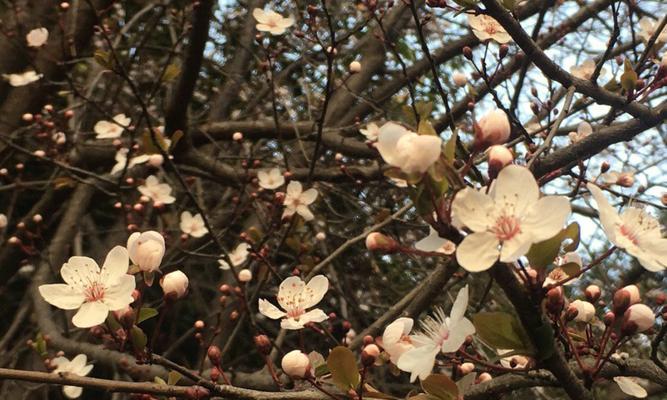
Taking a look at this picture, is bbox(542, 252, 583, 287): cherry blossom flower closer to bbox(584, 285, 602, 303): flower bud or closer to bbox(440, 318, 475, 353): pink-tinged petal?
bbox(584, 285, 602, 303): flower bud

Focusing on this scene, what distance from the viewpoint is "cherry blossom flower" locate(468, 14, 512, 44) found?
1.63 meters

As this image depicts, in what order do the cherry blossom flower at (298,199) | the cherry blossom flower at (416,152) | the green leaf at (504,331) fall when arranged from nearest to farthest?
the cherry blossom flower at (416,152) < the green leaf at (504,331) < the cherry blossom flower at (298,199)

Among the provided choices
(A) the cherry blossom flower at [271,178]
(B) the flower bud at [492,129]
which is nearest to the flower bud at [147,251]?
(B) the flower bud at [492,129]

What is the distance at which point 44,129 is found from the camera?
2.83 metres

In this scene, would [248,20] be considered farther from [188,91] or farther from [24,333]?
[24,333]

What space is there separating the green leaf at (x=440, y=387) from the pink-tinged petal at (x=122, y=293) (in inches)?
18.7

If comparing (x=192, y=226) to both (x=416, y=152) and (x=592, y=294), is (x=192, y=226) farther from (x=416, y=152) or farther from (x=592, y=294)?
(x=416, y=152)

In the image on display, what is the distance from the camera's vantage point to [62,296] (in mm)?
1100

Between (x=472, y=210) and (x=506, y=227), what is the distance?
0.06m

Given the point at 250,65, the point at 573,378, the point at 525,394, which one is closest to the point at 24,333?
the point at 250,65

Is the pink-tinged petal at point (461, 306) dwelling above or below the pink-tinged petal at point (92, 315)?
below

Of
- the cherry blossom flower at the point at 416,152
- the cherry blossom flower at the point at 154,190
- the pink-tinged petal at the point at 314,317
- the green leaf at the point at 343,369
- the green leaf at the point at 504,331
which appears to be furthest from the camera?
the cherry blossom flower at the point at 154,190

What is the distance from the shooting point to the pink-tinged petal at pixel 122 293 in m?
0.96

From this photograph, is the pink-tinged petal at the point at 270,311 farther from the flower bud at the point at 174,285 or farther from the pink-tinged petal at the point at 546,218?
the pink-tinged petal at the point at 546,218
